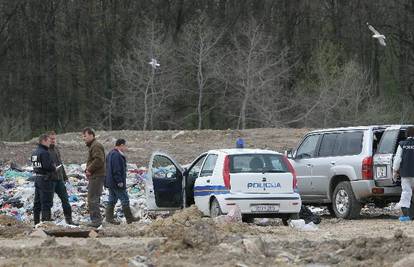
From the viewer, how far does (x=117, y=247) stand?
498 inches

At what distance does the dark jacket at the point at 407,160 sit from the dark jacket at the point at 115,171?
16.9 ft

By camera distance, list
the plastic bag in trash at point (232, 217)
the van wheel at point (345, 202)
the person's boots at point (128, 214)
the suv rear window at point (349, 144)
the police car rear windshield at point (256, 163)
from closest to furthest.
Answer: the plastic bag in trash at point (232, 217), the police car rear windshield at point (256, 163), the person's boots at point (128, 214), the van wheel at point (345, 202), the suv rear window at point (349, 144)

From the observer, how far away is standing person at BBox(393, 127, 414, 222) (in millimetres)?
17391

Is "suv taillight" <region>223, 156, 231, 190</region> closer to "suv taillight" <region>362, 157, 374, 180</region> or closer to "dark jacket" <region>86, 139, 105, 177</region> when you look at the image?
"dark jacket" <region>86, 139, 105, 177</region>

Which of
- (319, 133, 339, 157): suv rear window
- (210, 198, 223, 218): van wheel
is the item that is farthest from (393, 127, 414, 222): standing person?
(210, 198, 223, 218): van wheel

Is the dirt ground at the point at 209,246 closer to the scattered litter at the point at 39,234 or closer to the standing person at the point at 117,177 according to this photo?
the scattered litter at the point at 39,234

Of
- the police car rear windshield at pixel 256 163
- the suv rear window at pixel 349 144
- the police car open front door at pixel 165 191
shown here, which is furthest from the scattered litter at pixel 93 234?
the suv rear window at pixel 349 144

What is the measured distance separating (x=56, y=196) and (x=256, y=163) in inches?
283

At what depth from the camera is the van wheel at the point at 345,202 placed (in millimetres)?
18625

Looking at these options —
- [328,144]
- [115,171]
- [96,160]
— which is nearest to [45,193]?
[96,160]

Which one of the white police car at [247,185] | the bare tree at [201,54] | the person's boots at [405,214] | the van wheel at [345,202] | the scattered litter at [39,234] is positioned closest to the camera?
the scattered litter at [39,234]

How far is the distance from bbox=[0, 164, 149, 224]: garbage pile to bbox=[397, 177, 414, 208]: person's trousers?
515 centimetres

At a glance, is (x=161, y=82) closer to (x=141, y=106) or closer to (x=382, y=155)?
(x=141, y=106)

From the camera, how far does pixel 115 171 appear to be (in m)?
17.7
